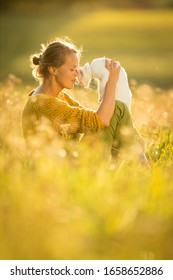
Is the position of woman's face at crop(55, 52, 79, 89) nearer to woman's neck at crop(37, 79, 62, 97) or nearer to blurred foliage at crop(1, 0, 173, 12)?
woman's neck at crop(37, 79, 62, 97)

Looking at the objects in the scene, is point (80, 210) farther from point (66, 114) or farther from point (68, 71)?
point (68, 71)

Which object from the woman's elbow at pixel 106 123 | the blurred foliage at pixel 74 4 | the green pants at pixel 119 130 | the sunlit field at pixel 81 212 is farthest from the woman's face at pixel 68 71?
the blurred foliage at pixel 74 4

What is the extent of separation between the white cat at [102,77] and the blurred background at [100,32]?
4.32 m

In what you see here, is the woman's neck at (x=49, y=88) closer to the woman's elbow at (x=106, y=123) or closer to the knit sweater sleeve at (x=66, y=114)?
the knit sweater sleeve at (x=66, y=114)

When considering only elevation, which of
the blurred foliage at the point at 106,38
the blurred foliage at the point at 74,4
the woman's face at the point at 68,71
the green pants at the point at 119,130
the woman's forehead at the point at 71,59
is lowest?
the blurred foliage at the point at 74,4

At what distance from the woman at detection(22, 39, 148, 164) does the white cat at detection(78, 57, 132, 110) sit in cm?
6

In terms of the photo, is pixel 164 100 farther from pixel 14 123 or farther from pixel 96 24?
pixel 96 24

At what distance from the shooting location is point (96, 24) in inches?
1067

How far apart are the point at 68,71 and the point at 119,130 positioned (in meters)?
0.59

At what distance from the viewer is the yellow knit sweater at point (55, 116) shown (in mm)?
5176

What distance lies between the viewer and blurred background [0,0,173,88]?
15.7 m

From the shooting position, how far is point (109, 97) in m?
5.16

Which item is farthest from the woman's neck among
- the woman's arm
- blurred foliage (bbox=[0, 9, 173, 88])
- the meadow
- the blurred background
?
blurred foliage (bbox=[0, 9, 173, 88])
